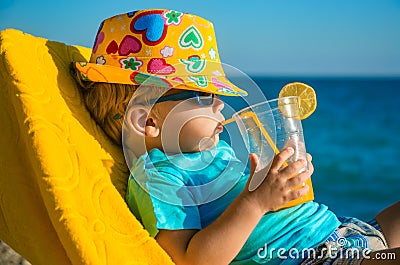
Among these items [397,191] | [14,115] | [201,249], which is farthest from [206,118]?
[397,191]

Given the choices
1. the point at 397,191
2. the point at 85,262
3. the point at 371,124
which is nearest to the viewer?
the point at 85,262

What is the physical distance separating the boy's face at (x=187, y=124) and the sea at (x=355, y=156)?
0.09m

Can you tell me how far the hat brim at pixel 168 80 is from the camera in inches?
78.6

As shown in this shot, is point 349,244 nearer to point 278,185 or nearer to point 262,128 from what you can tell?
point 278,185

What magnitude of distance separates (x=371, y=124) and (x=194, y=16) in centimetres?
1498

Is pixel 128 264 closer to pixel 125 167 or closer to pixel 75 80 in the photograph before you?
pixel 125 167

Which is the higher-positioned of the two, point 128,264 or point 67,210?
point 67,210

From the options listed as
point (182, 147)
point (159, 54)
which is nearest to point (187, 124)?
point (182, 147)

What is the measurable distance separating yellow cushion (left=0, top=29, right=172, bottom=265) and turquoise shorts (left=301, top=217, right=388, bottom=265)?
19.5 inches

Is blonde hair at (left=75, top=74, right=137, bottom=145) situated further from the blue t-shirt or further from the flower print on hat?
the blue t-shirt

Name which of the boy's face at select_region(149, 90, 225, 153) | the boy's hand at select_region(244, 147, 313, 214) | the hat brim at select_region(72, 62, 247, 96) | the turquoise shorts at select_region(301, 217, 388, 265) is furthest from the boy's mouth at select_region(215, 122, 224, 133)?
the turquoise shorts at select_region(301, 217, 388, 265)

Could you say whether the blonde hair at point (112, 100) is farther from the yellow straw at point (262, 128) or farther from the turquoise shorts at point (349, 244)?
the turquoise shorts at point (349, 244)

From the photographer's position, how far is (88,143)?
2.04 meters

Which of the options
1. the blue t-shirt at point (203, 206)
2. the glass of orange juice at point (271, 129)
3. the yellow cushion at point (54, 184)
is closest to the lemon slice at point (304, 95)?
the glass of orange juice at point (271, 129)
